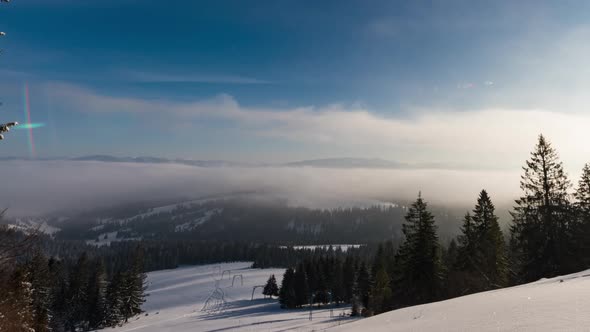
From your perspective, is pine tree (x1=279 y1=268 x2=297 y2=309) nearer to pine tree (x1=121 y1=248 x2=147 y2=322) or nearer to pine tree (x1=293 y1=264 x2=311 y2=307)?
pine tree (x1=293 y1=264 x2=311 y2=307)

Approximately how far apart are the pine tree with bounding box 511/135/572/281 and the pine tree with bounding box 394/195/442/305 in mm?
7006

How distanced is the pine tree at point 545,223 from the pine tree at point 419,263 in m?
7.01

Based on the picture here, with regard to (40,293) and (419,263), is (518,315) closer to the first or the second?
(419,263)

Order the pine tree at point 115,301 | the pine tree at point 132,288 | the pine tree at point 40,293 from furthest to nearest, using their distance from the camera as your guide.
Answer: the pine tree at point 132,288 < the pine tree at point 115,301 < the pine tree at point 40,293

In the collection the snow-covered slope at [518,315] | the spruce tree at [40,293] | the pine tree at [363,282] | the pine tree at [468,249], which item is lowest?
the pine tree at [363,282]

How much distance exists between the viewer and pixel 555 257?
27203mm

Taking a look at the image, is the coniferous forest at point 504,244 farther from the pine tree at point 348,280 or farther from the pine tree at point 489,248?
the pine tree at point 348,280

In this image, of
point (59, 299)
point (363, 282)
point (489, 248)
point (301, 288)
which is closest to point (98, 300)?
point (59, 299)

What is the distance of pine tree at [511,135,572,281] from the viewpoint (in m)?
27.2

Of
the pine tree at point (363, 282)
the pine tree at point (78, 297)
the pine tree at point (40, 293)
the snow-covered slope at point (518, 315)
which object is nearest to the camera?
the snow-covered slope at point (518, 315)

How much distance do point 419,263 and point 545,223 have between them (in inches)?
430

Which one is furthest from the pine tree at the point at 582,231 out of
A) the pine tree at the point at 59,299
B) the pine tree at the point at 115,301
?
the pine tree at the point at 59,299

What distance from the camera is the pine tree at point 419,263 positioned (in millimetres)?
30203

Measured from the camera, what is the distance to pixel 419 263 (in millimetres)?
30688
